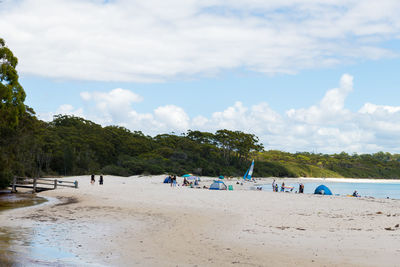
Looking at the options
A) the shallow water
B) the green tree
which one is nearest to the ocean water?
the green tree

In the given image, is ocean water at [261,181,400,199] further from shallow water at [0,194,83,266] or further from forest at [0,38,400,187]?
shallow water at [0,194,83,266]

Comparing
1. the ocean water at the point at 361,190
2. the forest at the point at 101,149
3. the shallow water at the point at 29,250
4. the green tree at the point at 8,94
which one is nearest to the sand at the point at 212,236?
the shallow water at the point at 29,250

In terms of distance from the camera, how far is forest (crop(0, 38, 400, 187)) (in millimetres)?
37406

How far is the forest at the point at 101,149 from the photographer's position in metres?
37.4

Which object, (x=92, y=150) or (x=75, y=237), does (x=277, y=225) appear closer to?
(x=75, y=237)

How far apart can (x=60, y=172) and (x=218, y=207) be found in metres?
48.3

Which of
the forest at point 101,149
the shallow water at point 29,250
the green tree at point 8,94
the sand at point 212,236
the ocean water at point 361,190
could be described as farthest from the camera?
the ocean water at point 361,190

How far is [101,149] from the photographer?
78.4m

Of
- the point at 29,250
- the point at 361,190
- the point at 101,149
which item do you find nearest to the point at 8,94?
the point at 29,250

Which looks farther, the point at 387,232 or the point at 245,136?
the point at 245,136

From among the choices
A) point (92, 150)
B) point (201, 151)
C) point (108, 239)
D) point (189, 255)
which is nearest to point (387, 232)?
point (189, 255)

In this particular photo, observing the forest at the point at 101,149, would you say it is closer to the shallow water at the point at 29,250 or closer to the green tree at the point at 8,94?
the green tree at the point at 8,94

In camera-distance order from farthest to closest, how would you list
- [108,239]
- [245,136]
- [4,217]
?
[245,136] < [4,217] < [108,239]

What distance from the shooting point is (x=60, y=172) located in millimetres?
66188
